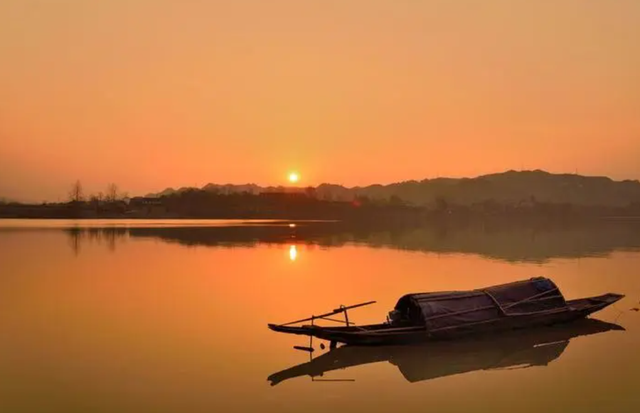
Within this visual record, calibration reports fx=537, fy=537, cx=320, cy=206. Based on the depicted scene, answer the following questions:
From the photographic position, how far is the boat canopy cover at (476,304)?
17250mm

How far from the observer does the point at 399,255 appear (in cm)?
4672

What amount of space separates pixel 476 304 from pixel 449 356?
3006 millimetres

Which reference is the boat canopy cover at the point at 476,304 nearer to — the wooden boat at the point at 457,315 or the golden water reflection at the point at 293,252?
the wooden boat at the point at 457,315

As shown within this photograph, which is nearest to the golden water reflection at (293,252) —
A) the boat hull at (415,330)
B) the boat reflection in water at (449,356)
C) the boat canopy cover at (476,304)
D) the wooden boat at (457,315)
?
the boat canopy cover at (476,304)

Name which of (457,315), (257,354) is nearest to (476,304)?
(457,315)

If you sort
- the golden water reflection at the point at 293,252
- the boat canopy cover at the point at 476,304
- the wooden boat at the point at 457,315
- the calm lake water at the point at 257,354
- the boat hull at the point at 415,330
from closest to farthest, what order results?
the calm lake water at the point at 257,354, the boat hull at the point at 415,330, the wooden boat at the point at 457,315, the boat canopy cover at the point at 476,304, the golden water reflection at the point at 293,252

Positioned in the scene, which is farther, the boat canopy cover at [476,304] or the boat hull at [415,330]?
the boat canopy cover at [476,304]

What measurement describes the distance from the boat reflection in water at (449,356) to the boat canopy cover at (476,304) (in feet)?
2.45

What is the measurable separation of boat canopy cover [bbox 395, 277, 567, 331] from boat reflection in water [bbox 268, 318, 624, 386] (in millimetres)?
747

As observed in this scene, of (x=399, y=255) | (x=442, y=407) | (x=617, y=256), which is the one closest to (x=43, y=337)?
(x=442, y=407)

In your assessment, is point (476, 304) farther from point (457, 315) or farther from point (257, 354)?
point (257, 354)

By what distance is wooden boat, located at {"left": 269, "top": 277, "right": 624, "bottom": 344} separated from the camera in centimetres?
1617

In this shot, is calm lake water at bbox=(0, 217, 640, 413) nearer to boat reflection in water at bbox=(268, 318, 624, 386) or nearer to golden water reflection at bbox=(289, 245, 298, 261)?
boat reflection in water at bbox=(268, 318, 624, 386)

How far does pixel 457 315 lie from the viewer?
1753cm
